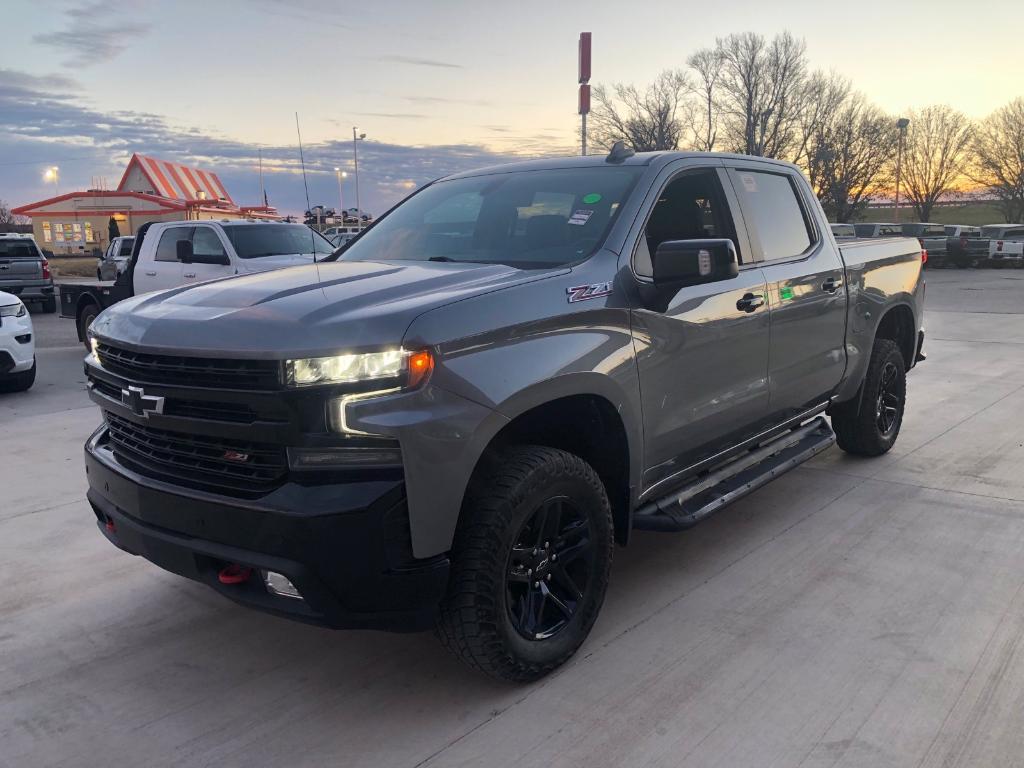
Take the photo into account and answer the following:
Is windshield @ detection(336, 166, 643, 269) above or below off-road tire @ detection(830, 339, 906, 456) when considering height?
above

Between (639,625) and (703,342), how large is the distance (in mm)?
1224

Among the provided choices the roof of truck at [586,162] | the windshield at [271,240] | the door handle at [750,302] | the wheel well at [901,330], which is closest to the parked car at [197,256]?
the windshield at [271,240]

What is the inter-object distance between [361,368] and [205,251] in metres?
10.4

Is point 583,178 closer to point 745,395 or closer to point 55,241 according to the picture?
point 745,395

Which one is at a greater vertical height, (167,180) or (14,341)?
(167,180)

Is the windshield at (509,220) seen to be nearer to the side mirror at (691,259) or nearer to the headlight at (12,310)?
the side mirror at (691,259)

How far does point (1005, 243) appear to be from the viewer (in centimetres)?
3161

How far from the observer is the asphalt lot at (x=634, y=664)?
2758 mm

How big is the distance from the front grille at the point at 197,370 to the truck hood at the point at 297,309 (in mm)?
32

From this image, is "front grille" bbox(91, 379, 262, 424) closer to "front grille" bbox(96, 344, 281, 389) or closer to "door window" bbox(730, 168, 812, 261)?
"front grille" bbox(96, 344, 281, 389)

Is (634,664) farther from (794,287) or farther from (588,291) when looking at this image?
(794,287)

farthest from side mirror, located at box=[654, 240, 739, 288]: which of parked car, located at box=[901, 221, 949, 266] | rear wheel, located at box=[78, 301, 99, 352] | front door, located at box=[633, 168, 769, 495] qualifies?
parked car, located at box=[901, 221, 949, 266]

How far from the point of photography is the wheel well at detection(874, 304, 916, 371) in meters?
5.95

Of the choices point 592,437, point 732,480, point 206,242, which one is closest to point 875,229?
point 206,242
